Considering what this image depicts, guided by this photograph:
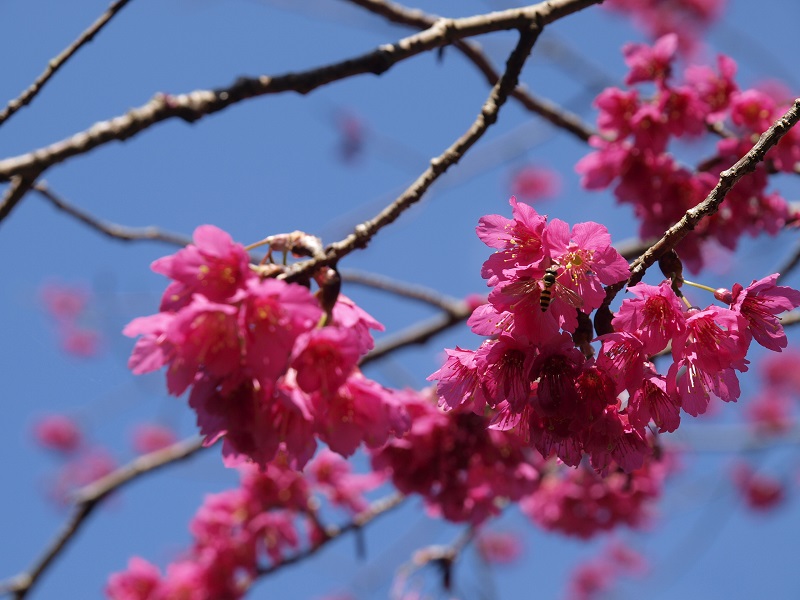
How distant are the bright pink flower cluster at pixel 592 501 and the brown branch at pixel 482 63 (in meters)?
1.58

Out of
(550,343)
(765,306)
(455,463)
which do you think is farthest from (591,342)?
(455,463)

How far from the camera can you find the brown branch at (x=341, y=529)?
3.58 meters

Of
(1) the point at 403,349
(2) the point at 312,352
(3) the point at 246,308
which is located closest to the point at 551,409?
(2) the point at 312,352

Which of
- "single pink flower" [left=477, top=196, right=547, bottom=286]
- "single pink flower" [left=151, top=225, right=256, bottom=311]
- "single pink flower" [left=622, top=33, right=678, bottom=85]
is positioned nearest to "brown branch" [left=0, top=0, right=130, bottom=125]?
"single pink flower" [left=151, top=225, right=256, bottom=311]

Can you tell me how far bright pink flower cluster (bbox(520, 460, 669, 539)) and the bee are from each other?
216cm

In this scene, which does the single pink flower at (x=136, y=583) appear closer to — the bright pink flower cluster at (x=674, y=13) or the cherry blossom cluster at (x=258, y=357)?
the cherry blossom cluster at (x=258, y=357)

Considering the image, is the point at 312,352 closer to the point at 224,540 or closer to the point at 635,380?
the point at 635,380

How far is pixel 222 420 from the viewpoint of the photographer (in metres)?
1.50

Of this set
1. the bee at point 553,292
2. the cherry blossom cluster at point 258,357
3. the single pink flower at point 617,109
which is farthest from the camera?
the single pink flower at point 617,109

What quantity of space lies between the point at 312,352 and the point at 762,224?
6.53 ft

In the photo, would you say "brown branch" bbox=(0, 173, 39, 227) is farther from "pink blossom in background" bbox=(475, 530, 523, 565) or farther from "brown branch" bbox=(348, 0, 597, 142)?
"pink blossom in background" bbox=(475, 530, 523, 565)

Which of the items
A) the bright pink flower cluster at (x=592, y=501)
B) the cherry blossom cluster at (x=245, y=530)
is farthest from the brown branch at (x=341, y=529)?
the bright pink flower cluster at (x=592, y=501)

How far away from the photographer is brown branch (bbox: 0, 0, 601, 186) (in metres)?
1.60

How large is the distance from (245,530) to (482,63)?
2500 mm
